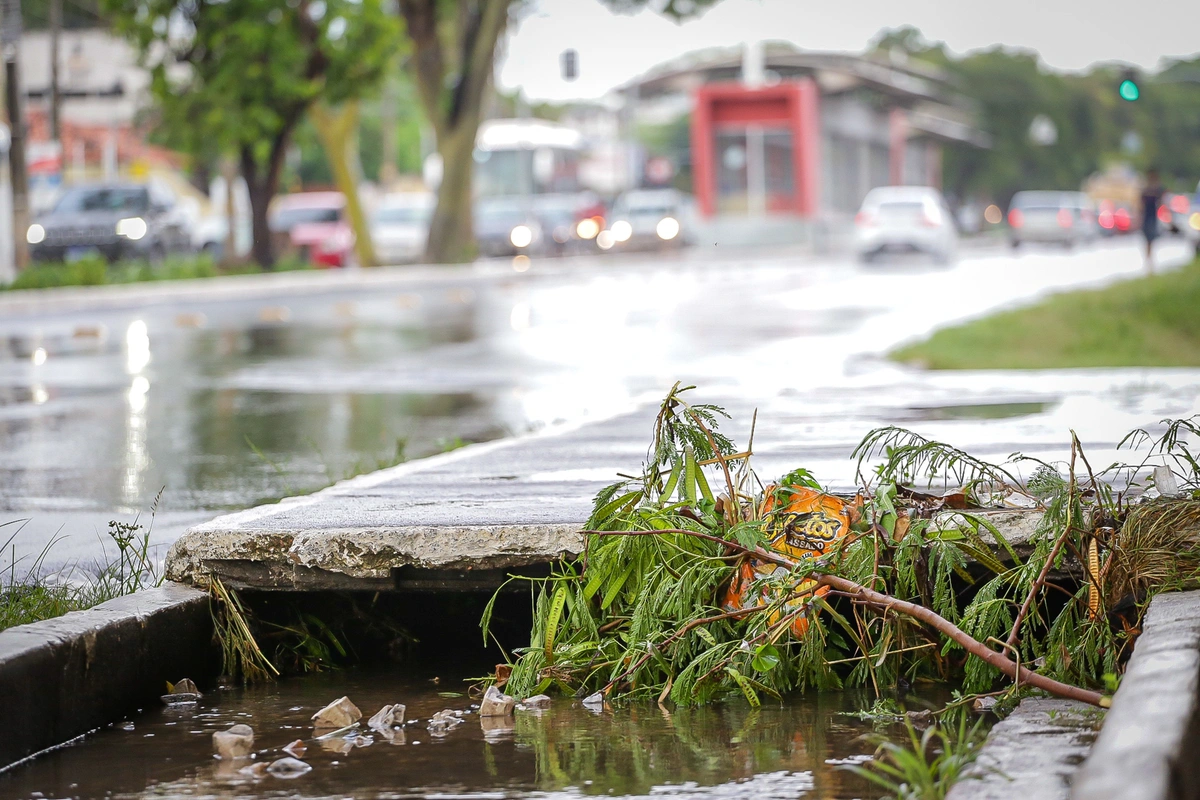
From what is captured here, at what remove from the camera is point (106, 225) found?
30.1 m

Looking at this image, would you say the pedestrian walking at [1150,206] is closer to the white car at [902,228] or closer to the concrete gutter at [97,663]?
the white car at [902,228]

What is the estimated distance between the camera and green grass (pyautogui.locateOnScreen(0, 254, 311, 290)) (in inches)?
985

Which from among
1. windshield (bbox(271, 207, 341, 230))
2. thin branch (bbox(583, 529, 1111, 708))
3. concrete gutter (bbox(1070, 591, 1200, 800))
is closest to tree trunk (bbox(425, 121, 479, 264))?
windshield (bbox(271, 207, 341, 230))

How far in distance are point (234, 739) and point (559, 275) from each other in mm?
30570

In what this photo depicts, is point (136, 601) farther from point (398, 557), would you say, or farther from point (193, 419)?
point (193, 419)

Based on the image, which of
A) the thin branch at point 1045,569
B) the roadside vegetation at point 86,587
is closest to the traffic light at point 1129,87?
the roadside vegetation at point 86,587

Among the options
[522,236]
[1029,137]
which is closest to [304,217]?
[522,236]

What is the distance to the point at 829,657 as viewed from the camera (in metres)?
4.73

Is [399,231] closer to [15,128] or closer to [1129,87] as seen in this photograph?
[15,128]

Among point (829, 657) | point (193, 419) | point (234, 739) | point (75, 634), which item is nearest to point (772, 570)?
point (829, 657)

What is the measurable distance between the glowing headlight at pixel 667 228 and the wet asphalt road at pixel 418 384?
19.8m

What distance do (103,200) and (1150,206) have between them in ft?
59.3

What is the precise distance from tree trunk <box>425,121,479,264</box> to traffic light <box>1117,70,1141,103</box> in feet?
57.9

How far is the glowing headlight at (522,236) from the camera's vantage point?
144ft
